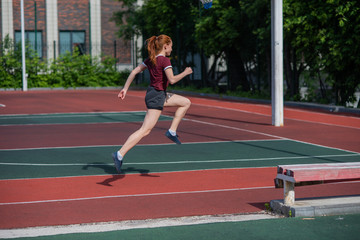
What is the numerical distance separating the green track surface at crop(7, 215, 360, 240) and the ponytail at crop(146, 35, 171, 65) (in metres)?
3.15

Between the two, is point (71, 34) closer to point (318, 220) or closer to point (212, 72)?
point (212, 72)

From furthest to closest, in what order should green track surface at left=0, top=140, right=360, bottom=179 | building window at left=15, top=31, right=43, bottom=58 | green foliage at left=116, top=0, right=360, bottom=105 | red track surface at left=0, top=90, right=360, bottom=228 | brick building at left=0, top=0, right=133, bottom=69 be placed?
brick building at left=0, top=0, right=133, bottom=69, building window at left=15, top=31, right=43, bottom=58, green foliage at left=116, top=0, right=360, bottom=105, green track surface at left=0, top=140, right=360, bottom=179, red track surface at left=0, top=90, right=360, bottom=228

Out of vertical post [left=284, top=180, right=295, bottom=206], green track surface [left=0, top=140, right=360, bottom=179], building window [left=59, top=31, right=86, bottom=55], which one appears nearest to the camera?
vertical post [left=284, top=180, right=295, bottom=206]

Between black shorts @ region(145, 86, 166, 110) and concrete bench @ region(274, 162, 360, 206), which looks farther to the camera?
black shorts @ region(145, 86, 166, 110)

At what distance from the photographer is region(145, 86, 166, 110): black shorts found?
8.98m

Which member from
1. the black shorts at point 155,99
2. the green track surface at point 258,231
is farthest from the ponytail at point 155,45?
the green track surface at point 258,231

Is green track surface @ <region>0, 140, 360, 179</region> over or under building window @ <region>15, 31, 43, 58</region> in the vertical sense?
under


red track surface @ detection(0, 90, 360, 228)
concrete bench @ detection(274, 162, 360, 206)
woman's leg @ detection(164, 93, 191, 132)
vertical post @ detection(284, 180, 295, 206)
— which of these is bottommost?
red track surface @ detection(0, 90, 360, 228)

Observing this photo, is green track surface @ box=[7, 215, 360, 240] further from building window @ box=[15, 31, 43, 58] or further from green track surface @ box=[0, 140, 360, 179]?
building window @ box=[15, 31, 43, 58]

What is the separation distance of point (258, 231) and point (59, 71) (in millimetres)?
34523

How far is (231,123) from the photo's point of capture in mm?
17812

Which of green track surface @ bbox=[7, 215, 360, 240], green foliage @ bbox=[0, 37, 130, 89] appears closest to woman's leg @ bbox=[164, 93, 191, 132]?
green track surface @ bbox=[7, 215, 360, 240]

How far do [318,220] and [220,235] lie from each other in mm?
1172

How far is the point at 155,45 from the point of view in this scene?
29.3 ft
